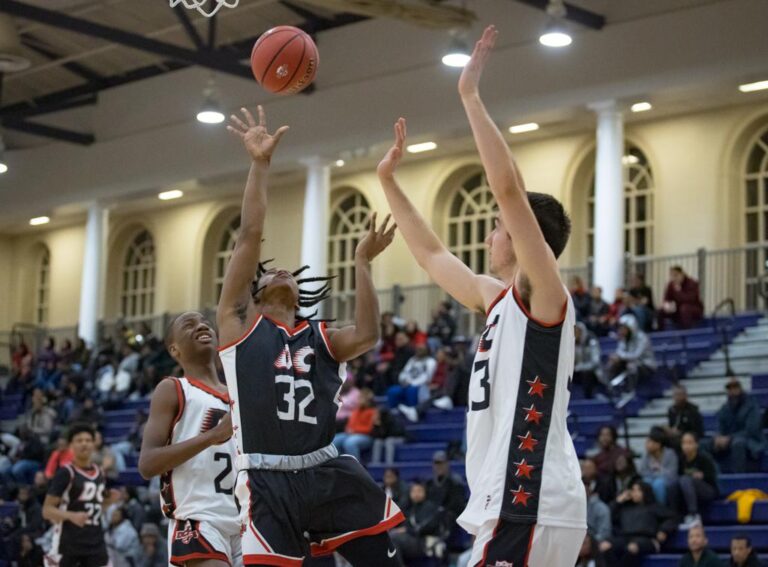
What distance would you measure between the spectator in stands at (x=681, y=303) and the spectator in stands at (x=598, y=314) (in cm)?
84

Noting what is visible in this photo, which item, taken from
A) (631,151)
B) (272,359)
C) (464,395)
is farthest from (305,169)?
(272,359)

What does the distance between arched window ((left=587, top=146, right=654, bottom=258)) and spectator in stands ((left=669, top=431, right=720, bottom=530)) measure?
8.93 metres

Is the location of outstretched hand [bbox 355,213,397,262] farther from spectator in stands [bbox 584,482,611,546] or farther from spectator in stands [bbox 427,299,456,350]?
spectator in stands [bbox 427,299,456,350]

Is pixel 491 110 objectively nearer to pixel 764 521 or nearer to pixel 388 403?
A: pixel 388 403

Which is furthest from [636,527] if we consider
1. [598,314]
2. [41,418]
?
[41,418]

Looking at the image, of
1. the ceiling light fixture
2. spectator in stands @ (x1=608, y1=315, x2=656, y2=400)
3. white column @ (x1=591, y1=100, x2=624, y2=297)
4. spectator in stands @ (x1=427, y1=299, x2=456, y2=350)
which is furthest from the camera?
spectator in stands @ (x1=427, y1=299, x2=456, y2=350)

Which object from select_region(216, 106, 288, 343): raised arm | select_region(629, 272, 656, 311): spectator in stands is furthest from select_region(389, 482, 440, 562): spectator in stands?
select_region(216, 106, 288, 343): raised arm

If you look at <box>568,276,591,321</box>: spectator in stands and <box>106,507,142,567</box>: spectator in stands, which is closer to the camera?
<box>106,507,142,567</box>: spectator in stands

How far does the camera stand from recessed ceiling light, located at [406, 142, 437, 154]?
25.1m

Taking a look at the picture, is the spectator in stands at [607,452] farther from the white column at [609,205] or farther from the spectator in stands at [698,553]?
the white column at [609,205]

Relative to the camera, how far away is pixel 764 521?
1423 centimetres

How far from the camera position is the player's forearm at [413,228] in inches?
225

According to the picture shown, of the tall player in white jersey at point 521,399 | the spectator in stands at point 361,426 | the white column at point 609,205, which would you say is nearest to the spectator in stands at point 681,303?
the white column at point 609,205

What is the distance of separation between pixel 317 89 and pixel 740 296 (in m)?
8.21
